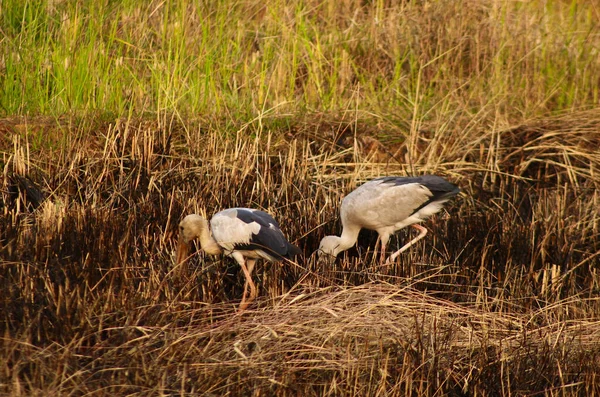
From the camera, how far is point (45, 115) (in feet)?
20.9

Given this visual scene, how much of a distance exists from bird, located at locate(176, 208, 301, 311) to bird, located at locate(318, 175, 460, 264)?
2.17 feet

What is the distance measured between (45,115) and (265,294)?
2.61 metres

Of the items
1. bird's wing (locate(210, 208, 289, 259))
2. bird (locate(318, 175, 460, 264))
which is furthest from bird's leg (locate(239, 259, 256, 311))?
bird (locate(318, 175, 460, 264))

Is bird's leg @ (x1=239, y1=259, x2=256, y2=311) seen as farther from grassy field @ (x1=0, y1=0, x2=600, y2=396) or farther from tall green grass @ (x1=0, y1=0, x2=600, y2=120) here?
tall green grass @ (x1=0, y1=0, x2=600, y2=120)

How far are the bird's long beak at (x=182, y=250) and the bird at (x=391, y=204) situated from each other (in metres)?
0.86

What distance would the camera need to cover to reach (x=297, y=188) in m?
5.71

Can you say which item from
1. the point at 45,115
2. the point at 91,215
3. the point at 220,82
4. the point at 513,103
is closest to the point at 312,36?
the point at 220,82

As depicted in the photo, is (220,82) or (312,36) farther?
(312,36)

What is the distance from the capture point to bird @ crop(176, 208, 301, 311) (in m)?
4.51

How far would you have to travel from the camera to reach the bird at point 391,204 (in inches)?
208

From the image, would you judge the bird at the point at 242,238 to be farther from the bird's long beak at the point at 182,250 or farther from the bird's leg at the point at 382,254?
the bird's leg at the point at 382,254

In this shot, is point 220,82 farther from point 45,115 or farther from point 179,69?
point 45,115

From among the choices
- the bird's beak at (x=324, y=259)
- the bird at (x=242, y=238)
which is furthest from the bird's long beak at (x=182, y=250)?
the bird's beak at (x=324, y=259)

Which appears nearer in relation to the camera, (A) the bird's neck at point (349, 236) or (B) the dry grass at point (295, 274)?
(B) the dry grass at point (295, 274)
